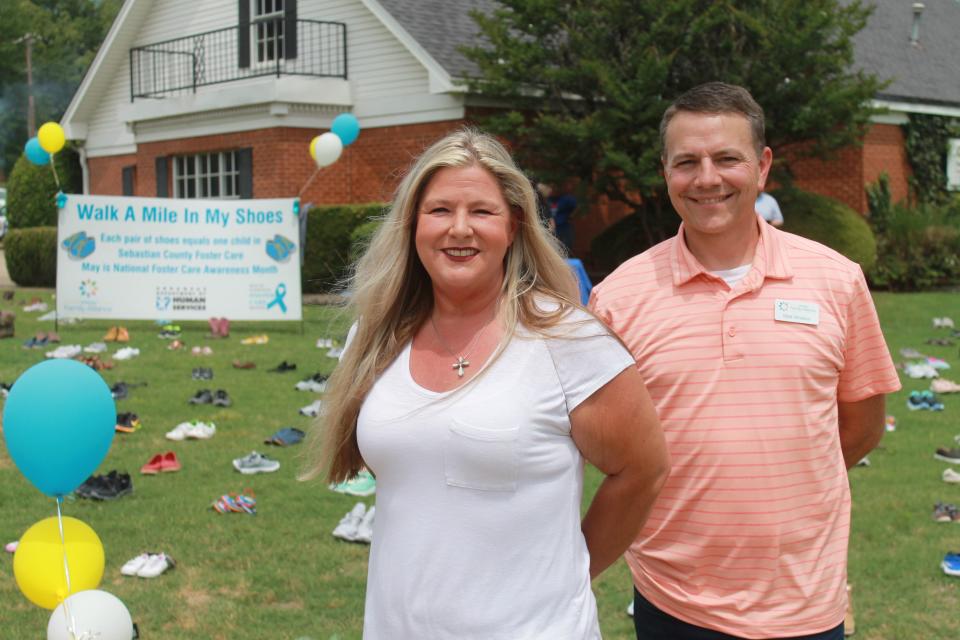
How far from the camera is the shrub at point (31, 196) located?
2644 cm

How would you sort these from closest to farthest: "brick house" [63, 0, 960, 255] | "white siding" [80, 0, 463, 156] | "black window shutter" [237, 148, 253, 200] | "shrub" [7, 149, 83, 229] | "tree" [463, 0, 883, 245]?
"tree" [463, 0, 883, 245]
"white siding" [80, 0, 463, 156]
"brick house" [63, 0, 960, 255]
"black window shutter" [237, 148, 253, 200]
"shrub" [7, 149, 83, 229]

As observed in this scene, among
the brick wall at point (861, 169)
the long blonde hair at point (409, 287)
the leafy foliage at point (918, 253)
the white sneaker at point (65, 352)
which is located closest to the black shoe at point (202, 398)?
the white sneaker at point (65, 352)

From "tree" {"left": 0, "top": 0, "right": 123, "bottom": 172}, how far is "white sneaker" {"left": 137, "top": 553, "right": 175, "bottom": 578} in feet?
219

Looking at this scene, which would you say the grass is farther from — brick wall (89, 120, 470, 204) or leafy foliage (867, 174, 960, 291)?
brick wall (89, 120, 470, 204)

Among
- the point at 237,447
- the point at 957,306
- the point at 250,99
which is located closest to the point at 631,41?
the point at 957,306

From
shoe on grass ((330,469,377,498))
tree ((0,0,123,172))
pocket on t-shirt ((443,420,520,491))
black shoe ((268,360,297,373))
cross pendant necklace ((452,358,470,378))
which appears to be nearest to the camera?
pocket on t-shirt ((443,420,520,491))

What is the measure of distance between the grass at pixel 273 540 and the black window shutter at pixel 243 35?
15.0 meters

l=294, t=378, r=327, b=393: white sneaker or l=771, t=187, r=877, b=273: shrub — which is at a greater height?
l=771, t=187, r=877, b=273: shrub

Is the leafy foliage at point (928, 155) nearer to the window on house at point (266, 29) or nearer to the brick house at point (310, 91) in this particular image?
the brick house at point (310, 91)

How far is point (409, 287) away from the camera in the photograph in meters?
2.67

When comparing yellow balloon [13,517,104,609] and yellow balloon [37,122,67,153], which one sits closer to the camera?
yellow balloon [13,517,104,609]

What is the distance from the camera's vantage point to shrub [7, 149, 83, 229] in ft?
86.7

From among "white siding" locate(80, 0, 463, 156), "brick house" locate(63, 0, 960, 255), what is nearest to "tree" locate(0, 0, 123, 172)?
"brick house" locate(63, 0, 960, 255)

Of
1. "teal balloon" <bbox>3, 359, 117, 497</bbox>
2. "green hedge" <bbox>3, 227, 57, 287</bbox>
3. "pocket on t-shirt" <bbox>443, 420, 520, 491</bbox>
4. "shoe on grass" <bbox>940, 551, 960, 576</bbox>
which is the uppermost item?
"pocket on t-shirt" <bbox>443, 420, 520, 491</bbox>
